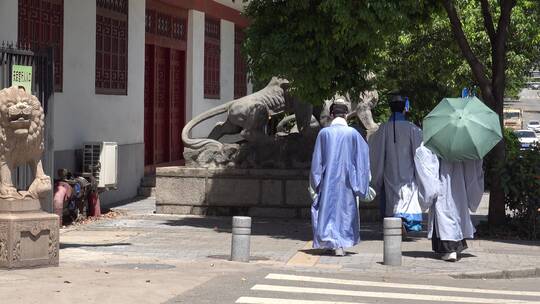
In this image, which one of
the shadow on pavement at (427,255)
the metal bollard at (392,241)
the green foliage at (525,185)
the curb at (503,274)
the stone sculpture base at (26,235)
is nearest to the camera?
the stone sculpture base at (26,235)

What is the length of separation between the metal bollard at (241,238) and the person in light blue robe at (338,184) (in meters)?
1.24

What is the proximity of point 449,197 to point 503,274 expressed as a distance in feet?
4.06

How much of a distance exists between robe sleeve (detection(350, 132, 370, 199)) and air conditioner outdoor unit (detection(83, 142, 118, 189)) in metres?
5.81

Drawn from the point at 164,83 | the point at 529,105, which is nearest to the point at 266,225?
the point at 164,83

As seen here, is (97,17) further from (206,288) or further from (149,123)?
(206,288)

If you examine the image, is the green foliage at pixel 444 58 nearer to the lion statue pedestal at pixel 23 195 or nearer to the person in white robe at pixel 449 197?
the person in white robe at pixel 449 197

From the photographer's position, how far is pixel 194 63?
24500 mm

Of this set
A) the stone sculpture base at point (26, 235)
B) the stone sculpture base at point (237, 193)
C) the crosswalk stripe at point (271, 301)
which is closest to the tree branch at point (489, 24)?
the stone sculpture base at point (237, 193)

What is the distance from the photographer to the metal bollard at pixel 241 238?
11977mm

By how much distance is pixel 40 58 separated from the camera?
12.9 m

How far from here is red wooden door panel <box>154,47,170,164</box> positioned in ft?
74.7

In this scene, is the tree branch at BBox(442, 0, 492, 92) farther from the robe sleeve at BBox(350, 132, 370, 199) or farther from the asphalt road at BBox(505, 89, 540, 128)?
the asphalt road at BBox(505, 89, 540, 128)

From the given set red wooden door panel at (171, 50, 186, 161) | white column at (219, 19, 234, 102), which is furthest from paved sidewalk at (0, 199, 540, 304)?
white column at (219, 19, 234, 102)

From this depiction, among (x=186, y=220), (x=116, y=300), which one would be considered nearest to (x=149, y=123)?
(x=186, y=220)
